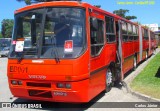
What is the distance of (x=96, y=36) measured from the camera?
28.0 ft

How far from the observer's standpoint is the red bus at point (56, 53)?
7.34 m

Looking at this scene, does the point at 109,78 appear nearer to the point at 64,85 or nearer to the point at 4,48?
the point at 64,85

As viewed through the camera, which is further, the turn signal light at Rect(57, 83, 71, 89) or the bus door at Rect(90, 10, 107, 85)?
the bus door at Rect(90, 10, 107, 85)

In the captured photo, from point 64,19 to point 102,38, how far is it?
184 centimetres

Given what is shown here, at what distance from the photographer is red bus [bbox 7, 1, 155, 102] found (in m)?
7.34

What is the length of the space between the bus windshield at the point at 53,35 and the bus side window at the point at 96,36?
0.53 metres

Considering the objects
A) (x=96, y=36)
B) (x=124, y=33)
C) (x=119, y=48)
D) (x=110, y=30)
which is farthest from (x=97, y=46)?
(x=124, y=33)

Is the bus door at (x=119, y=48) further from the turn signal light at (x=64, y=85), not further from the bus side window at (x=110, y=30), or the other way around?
the turn signal light at (x=64, y=85)

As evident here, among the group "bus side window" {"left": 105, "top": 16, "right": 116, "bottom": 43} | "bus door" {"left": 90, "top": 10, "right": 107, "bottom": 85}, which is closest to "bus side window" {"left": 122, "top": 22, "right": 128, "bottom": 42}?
"bus side window" {"left": 105, "top": 16, "right": 116, "bottom": 43}

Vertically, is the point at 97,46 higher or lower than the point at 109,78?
higher

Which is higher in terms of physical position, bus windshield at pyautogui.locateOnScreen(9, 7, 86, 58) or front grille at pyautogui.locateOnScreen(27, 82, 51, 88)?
bus windshield at pyautogui.locateOnScreen(9, 7, 86, 58)

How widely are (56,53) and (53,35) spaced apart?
0.56 m

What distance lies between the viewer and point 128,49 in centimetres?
1425

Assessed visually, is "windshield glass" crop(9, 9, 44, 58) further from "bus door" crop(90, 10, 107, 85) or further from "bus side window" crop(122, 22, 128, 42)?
"bus side window" crop(122, 22, 128, 42)
